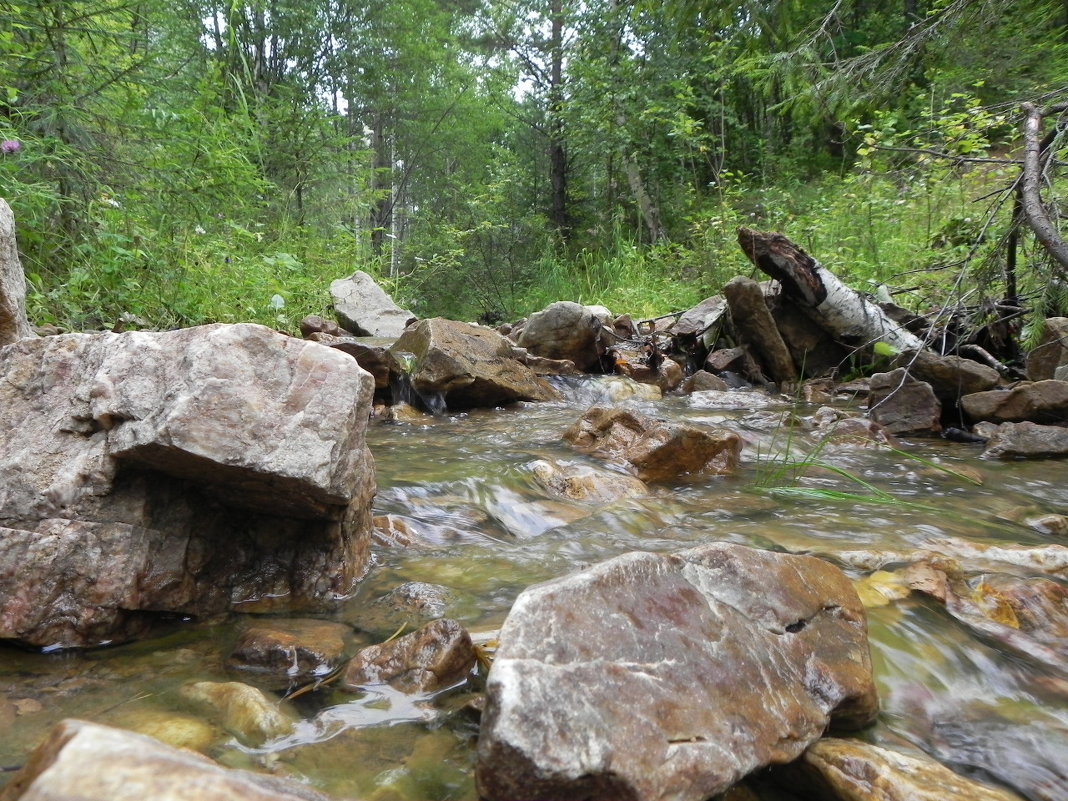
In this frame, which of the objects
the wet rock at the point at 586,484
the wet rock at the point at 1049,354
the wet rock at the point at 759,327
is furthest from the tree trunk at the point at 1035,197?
the wet rock at the point at 759,327

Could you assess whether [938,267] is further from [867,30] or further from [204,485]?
[867,30]

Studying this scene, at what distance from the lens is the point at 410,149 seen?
23109mm

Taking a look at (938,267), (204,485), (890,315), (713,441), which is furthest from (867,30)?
(204,485)

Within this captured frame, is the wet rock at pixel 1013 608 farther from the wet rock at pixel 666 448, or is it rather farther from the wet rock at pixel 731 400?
the wet rock at pixel 731 400

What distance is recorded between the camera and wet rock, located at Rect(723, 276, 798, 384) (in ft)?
21.1

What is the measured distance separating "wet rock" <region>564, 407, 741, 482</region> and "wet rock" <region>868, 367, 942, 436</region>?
4.47 ft

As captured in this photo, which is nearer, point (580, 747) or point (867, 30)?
point (580, 747)

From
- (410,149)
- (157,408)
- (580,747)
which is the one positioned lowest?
(580,747)

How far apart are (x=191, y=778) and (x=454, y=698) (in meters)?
0.88

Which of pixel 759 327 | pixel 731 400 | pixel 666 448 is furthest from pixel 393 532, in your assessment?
pixel 759 327

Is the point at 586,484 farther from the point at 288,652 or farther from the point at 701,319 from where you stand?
the point at 701,319

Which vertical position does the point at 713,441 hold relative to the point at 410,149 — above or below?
below

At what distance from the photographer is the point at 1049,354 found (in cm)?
492

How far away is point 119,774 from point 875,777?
3.99ft
